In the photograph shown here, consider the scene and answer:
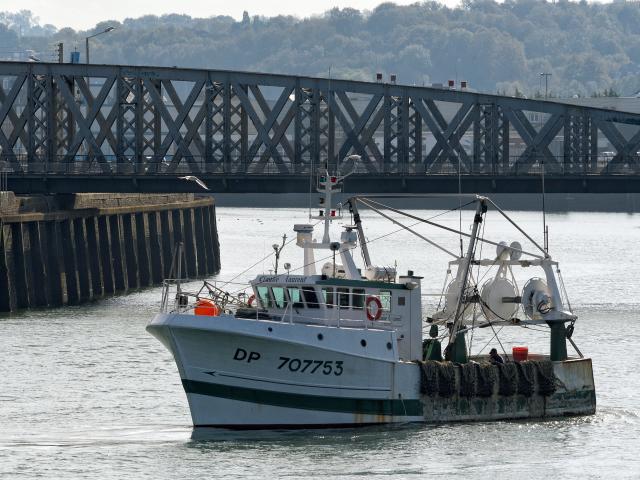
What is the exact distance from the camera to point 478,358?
180 ft

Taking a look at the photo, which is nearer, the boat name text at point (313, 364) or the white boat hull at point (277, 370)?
the white boat hull at point (277, 370)

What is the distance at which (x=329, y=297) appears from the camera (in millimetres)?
50312

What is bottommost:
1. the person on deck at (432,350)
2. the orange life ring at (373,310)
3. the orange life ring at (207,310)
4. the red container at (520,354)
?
the red container at (520,354)

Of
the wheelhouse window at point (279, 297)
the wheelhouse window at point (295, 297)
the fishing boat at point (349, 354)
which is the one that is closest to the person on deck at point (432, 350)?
the fishing boat at point (349, 354)

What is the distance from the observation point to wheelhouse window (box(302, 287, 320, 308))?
50.2 metres

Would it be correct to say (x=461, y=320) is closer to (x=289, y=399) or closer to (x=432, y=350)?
(x=432, y=350)

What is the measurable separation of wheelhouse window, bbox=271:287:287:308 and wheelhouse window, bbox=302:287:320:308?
2.06ft

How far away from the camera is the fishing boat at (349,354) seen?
160 ft

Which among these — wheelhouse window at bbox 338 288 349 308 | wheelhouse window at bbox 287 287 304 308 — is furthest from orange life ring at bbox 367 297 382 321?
wheelhouse window at bbox 287 287 304 308

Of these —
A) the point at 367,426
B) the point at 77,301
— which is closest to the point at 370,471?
the point at 367,426

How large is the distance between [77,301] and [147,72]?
1741cm

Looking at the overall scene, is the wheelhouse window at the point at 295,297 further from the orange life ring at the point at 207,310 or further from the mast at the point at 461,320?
the mast at the point at 461,320

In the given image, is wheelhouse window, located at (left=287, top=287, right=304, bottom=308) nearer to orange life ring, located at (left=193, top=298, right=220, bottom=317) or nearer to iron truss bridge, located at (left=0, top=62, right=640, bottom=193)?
orange life ring, located at (left=193, top=298, right=220, bottom=317)

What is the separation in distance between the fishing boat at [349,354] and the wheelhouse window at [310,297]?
0.03 meters
